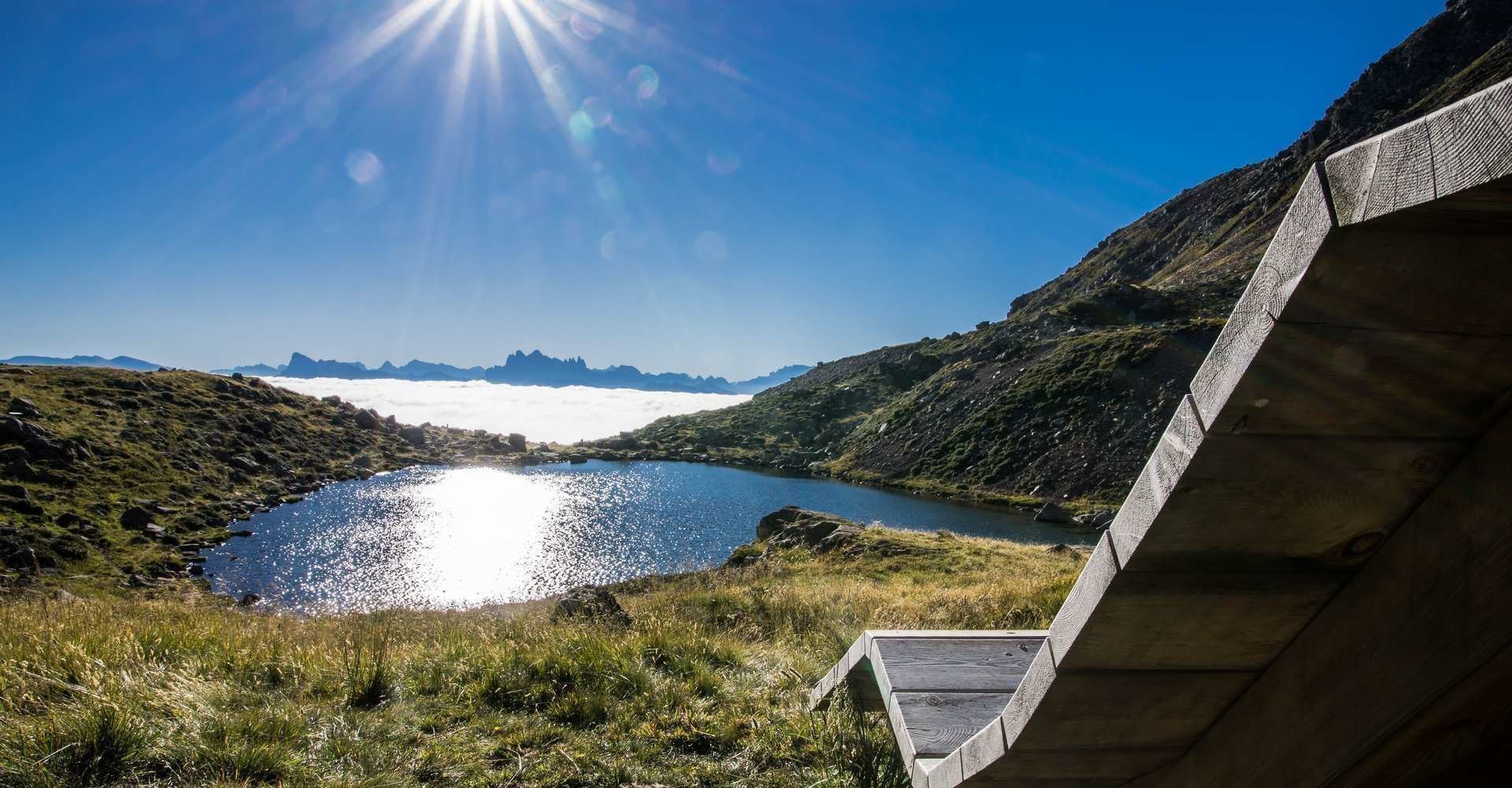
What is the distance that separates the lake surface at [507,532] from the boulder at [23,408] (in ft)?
48.0

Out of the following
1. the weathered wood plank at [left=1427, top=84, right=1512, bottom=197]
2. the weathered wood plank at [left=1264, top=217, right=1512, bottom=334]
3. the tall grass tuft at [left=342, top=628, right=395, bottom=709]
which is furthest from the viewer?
the tall grass tuft at [left=342, top=628, right=395, bottom=709]

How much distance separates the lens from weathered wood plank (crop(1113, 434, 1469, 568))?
1411 mm

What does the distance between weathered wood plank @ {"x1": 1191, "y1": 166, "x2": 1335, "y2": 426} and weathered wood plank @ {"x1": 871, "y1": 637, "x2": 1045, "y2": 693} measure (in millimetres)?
2961

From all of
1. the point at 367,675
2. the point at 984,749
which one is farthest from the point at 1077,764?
the point at 367,675

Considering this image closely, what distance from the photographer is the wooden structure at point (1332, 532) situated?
111cm

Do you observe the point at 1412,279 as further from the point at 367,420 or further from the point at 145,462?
the point at 367,420

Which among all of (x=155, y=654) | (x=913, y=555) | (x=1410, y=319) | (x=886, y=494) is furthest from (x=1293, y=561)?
(x=886, y=494)

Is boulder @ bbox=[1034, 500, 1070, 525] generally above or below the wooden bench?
below

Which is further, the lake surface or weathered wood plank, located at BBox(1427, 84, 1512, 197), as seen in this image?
the lake surface

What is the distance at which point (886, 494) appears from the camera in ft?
195

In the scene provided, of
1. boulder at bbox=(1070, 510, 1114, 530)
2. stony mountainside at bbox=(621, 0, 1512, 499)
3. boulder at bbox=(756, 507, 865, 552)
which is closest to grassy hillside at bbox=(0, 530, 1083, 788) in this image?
boulder at bbox=(756, 507, 865, 552)

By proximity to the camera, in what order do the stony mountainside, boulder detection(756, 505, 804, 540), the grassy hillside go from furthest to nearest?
1. the stony mountainside
2. boulder detection(756, 505, 804, 540)
3. the grassy hillside

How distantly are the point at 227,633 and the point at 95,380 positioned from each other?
71.2 m

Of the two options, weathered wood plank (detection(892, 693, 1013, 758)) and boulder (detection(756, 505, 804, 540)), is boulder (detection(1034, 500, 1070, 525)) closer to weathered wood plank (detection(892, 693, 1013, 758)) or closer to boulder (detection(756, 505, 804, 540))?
boulder (detection(756, 505, 804, 540))
